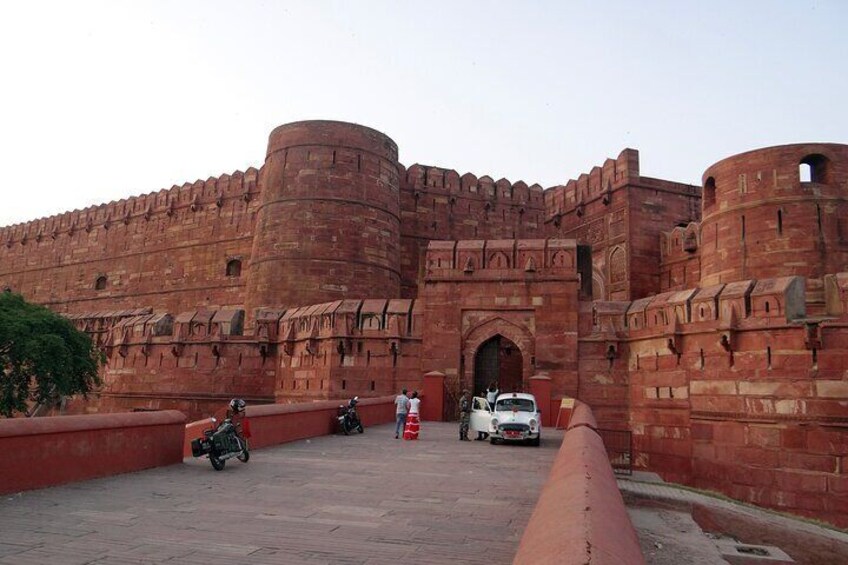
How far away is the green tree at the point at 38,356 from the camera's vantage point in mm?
19594

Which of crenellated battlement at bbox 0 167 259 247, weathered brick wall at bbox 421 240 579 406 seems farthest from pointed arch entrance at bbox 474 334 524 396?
crenellated battlement at bbox 0 167 259 247

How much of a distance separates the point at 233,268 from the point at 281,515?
2571 cm

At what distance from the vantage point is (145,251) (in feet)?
108

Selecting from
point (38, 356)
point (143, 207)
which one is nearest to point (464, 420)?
point (38, 356)

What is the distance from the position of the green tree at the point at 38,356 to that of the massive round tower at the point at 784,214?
19500mm

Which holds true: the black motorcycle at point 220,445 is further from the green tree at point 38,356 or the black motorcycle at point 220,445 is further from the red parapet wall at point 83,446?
the green tree at point 38,356

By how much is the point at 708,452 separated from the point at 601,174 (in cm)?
1488

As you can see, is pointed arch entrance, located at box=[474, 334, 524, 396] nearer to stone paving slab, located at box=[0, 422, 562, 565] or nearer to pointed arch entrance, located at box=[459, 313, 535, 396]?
pointed arch entrance, located at box=[459, 313, 535, 396]

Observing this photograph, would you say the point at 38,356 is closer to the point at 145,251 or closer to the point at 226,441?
the point at 145,251

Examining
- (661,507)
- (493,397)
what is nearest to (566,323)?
(493,397)

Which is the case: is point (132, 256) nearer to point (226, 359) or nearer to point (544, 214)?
point (226, 359)

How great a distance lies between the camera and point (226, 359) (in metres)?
20.8

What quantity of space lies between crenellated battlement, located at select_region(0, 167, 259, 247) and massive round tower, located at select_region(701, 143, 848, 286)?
63.2 feet

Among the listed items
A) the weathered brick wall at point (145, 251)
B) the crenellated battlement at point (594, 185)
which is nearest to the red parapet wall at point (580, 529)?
the crenellated battlement at point (594, 185)
